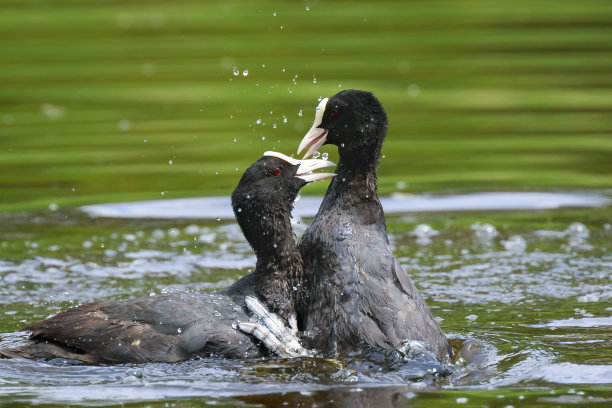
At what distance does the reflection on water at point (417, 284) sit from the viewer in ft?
18.4

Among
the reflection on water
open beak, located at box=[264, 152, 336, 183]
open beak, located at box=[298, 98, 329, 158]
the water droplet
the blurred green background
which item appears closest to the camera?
the reflection on water

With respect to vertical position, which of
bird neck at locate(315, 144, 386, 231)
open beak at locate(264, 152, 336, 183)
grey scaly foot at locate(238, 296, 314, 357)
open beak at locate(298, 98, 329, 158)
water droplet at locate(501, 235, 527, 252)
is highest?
open beak at locate(298, 98, 329, 158)

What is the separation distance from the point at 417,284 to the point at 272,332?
195cm

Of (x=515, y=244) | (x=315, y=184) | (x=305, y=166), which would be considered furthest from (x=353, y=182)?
(x=315, y=184)

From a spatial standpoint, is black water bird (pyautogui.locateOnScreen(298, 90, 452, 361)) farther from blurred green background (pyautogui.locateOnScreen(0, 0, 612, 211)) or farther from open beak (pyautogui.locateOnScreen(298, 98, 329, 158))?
blurred green background (pyautogui.locateOnScreen(0, 0, 612, 211))

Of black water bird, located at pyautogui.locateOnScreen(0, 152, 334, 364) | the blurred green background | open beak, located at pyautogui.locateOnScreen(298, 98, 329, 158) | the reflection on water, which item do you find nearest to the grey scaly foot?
black water bird, located at pyautogui.locateOnScreen(0, 152, 334, 364)

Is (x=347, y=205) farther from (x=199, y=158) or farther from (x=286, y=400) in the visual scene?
(x=199, y=158)

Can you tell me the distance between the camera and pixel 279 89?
1388 centimetres

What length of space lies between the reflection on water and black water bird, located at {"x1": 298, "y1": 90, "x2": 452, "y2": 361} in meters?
0.17

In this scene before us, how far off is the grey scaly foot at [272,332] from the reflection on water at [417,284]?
0.37 ft

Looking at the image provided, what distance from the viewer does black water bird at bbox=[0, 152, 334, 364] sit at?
5.94 m

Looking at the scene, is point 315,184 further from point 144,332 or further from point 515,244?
point 144,332

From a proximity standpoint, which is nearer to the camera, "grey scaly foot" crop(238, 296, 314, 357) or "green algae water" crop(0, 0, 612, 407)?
"green algae water" crop(0, 0, 612, 407)

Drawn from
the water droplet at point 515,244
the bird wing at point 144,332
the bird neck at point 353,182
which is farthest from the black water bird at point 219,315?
the water droplet at point 515,244
